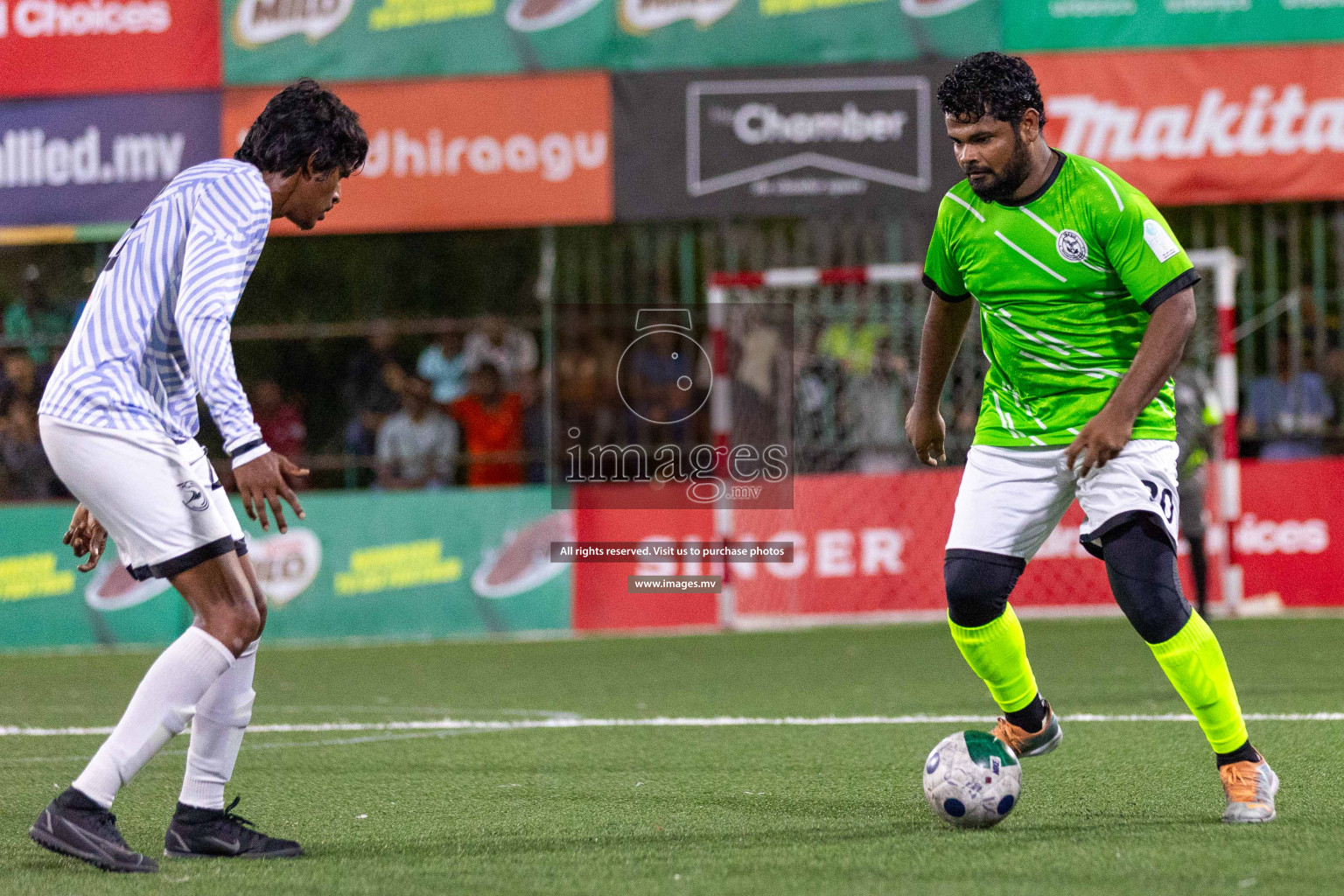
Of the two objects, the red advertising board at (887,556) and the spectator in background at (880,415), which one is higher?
the spectator in background at (880,415)

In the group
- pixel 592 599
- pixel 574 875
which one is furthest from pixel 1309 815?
pixel 592 599

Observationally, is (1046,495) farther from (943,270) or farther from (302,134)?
(302,134)

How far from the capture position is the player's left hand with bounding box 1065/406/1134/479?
4.76 metres

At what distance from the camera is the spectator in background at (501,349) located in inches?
524

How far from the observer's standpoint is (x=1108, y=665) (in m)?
9.57

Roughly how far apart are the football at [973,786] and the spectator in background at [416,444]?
843cm

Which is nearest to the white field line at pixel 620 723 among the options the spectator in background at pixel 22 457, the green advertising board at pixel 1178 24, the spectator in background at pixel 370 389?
the spectator in background at pixel 22 457

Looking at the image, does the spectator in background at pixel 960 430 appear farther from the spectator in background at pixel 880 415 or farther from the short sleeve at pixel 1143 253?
the short sleeve at pixel 1143 253

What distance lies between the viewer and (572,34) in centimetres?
1281

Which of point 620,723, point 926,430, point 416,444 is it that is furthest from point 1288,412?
point 926,430

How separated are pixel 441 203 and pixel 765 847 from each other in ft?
29.2

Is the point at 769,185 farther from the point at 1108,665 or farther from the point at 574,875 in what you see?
the point at 574,875

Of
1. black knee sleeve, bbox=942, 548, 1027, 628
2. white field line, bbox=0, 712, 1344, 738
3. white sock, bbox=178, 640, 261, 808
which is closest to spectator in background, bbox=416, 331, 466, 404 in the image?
white field line, bbox=0, 712, 1344, 738

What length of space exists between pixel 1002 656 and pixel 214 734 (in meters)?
2.32
